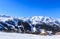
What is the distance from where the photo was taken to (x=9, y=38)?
544 cm
